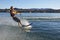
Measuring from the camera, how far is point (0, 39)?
14148 millimetres

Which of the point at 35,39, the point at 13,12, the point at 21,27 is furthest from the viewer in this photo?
the point at 21,27

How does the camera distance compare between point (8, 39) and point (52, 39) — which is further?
point (52, 39)

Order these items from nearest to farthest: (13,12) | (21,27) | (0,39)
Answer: (0,39) → (13,12) → (21,27)

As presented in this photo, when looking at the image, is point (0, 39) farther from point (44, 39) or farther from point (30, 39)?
point (44, 39)

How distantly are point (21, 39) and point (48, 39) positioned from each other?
2.09 metres

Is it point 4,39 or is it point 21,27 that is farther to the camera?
point 21,27

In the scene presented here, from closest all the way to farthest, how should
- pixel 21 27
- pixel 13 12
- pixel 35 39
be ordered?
pixel 35 39, pixel 13 12, pixel 21 27

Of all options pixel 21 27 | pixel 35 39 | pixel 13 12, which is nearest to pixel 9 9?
pixel 13 12

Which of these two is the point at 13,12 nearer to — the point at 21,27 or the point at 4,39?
the point at 21,27

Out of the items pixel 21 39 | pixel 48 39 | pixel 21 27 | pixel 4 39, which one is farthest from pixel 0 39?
pixel 21 27

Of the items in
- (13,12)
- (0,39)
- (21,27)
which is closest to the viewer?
(0,39)

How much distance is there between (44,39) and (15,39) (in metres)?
2.25

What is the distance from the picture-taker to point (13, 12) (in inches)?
810

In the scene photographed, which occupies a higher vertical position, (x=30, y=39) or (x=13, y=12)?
(x=13, y=12)
